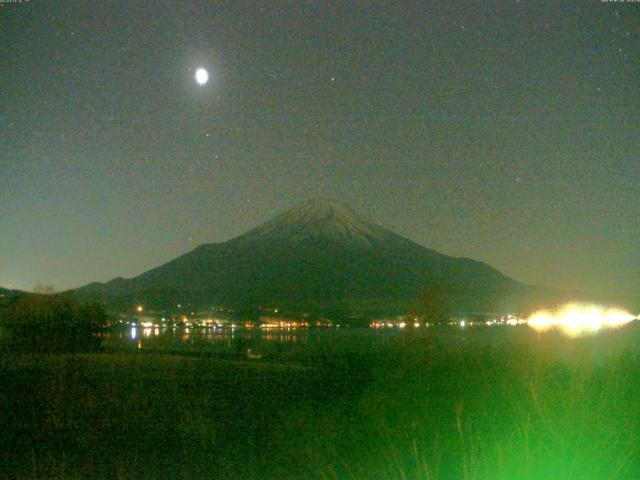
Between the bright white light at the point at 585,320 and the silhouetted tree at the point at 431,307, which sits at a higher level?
the silhouetted tree at the point at 431,307

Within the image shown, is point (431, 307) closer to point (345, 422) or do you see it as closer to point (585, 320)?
point (585, 320)

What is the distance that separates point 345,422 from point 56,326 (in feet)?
107

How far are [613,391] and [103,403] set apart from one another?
9.88 metres

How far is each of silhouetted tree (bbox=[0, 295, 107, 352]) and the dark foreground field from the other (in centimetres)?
1855

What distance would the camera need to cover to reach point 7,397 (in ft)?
62.2

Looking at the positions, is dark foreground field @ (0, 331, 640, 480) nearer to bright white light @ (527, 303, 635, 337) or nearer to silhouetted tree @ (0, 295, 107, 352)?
silhouetted tree @ (0, 295, 107, 352)

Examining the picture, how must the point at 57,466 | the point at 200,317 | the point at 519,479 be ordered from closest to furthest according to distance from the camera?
1. the point at 519,479
2. the point at 57,466
3. the point at 200,317

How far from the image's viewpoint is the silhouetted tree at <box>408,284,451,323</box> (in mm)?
69375

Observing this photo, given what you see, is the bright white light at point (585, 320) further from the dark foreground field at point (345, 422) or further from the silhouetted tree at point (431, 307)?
the dark foreground field at point (345, 422)

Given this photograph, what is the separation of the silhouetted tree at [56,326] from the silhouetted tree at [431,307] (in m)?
29.6

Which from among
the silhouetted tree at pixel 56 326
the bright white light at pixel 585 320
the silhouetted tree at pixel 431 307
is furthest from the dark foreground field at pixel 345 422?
the silhouetted tree at pixel 431 307

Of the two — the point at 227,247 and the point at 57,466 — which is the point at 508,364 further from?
the point at 227,247

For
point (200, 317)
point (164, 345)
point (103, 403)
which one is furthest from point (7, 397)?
point (200, 317)

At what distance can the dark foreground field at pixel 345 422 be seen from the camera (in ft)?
35.8
